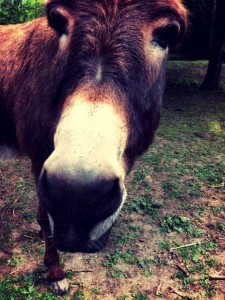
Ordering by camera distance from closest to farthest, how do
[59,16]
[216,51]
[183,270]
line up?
[59,16] < [183,270] < [216,51]

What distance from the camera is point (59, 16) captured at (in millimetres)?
1605

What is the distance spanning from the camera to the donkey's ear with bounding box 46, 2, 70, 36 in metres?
1.59

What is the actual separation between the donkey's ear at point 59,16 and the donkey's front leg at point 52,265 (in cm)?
167

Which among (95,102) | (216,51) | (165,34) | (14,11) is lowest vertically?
(216,51)

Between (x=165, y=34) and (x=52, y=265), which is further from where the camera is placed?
(x=52, y=265)

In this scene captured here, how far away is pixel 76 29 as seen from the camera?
1.52 meters

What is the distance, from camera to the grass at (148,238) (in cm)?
275

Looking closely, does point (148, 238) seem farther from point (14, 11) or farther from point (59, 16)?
point (14, 11)

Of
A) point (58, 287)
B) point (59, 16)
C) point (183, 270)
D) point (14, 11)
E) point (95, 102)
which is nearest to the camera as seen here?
point (95, 102)

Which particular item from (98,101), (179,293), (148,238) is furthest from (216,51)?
(98,101)

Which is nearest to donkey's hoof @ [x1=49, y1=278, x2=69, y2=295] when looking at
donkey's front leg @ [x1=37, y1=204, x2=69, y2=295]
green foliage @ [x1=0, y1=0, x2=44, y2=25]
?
donkey's front leg @ [x1=37, y1=204, x2=69, y2=295]

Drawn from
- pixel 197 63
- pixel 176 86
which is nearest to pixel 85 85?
pixel 176 86

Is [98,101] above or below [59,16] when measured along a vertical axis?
below

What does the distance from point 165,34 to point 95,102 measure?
0.69 metres
